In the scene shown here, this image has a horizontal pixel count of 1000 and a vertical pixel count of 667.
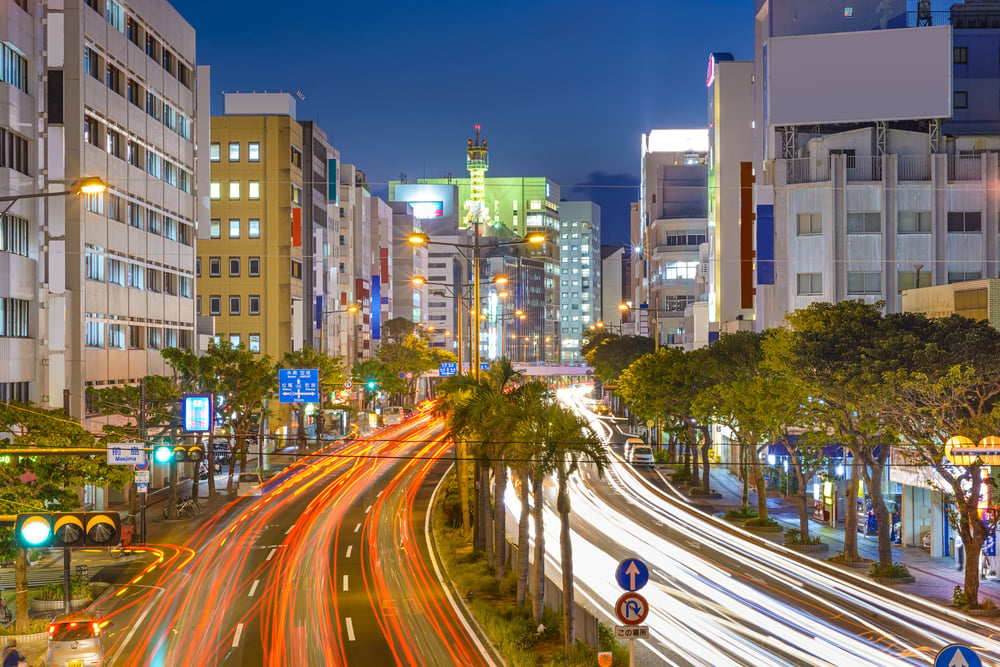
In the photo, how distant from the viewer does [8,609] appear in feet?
104

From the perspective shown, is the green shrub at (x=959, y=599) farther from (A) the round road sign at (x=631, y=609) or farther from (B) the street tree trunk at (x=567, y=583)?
(A) the round road sign at (x=631, y=609)

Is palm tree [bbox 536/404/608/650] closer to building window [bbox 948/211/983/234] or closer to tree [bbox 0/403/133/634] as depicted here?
tree [bbox 0/403/133/634]

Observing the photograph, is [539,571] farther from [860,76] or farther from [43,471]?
[860,76]

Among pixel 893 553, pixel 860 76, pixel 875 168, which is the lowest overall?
pixel 893 553

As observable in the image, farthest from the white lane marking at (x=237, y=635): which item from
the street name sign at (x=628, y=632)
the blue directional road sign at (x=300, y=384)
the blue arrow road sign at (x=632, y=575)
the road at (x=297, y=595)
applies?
the blue directional road sign at (x=300, y=384)

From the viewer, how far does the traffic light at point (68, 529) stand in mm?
13891

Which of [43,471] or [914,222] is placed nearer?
[43,471]

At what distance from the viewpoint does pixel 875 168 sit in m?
68.6

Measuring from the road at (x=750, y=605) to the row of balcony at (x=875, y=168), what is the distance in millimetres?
28367

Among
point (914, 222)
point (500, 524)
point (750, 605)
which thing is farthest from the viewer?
point (914, 222)

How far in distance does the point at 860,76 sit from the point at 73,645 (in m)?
63.2

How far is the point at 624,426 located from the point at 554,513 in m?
58.3

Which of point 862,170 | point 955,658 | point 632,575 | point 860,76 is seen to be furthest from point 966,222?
point 955,658

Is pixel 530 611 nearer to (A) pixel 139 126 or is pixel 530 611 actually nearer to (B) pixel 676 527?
(B) pixel 676 527
